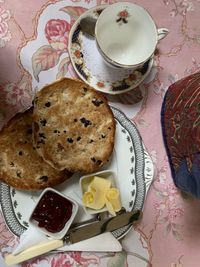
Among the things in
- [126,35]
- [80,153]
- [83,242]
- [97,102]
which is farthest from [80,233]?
[126,35]

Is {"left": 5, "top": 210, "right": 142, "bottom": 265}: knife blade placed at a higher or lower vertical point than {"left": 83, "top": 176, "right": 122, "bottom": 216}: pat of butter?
lower

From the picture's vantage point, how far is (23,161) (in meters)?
1.00

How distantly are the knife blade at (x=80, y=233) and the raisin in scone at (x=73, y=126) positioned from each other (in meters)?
0.11

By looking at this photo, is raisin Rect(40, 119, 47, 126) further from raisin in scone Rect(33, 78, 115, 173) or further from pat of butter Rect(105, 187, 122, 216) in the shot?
pat of butter Rect(105, 187, 122, 216)

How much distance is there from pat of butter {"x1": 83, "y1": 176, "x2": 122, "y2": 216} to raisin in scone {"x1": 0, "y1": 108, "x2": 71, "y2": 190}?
53 millimetres

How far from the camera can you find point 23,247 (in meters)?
0.99

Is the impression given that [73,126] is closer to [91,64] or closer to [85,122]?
[85,122]

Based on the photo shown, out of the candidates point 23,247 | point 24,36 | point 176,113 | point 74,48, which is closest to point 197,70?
point 176,113

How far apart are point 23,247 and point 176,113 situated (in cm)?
39

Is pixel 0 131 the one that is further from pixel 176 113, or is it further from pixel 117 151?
pixel 176 113

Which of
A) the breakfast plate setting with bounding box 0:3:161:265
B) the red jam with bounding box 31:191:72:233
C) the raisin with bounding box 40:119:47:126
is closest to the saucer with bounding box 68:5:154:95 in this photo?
the breakfast plate setting with bounding box 0:3:161:265

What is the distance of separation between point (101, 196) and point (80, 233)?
0.08 meters

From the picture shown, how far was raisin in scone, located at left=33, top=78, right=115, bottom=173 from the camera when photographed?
3.23 feet

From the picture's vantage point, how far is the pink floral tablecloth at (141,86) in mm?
1033
